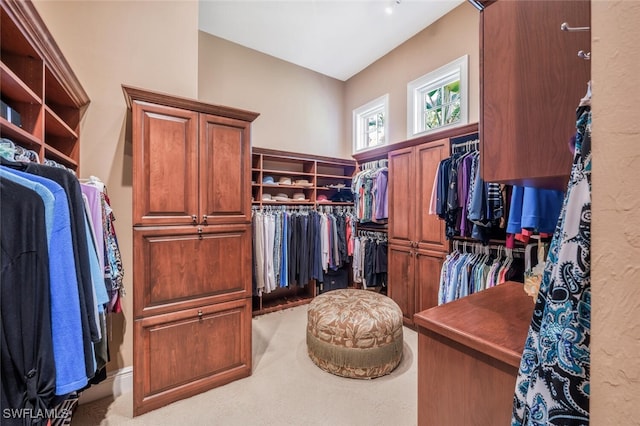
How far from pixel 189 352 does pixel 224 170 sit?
4.43 feet

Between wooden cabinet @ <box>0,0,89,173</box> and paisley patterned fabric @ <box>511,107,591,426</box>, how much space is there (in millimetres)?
1888

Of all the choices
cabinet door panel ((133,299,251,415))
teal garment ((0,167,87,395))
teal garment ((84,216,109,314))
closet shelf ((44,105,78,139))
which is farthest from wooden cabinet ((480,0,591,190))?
closet shelf ((44,105,78,139))

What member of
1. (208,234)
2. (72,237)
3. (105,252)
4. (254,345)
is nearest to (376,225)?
(254,345)

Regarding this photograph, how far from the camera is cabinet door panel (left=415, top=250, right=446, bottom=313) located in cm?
281

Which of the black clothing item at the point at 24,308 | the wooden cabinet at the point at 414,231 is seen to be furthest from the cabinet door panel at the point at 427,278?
the black clothing item at the point at 24,308

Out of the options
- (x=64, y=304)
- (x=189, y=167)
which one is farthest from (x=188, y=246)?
(x=64, y=304)

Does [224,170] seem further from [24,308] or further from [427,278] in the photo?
[427,278]

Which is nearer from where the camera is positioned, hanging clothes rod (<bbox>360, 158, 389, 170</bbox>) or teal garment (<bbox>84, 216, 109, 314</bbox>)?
teal garment (<bbox>84, 216, 109, 314</bbox>)

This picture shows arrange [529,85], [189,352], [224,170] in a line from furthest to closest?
[224,170]
[189,352]
[529,85]

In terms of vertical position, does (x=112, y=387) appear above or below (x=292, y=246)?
below

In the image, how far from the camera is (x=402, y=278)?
3154 mm

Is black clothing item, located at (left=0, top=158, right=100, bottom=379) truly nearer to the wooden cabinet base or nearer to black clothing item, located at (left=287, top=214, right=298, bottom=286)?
the wooden cabinet base

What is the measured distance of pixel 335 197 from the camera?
420 centimetres

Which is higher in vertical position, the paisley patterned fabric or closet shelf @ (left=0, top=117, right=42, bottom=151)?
closet shelf @ (left=0, top=117, right=42, bottom=151)
